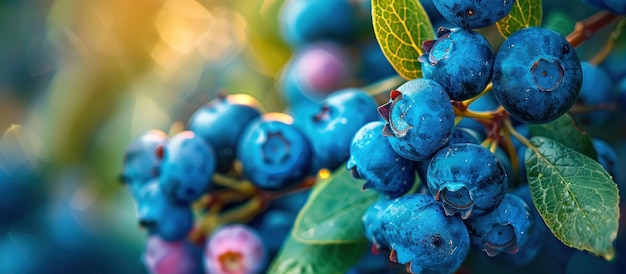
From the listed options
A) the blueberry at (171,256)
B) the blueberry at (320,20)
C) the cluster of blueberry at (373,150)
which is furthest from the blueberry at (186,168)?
the blueberry at (320,20)

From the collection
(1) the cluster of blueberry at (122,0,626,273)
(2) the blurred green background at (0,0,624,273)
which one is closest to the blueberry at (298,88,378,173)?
(1) the cluster of blueberry at (122,0,626,273)

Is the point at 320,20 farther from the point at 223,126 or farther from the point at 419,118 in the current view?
the point at 419,118

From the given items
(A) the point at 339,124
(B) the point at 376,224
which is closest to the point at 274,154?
(A) the point at 339,124

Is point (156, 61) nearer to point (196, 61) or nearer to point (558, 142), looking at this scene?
point (196, 61)

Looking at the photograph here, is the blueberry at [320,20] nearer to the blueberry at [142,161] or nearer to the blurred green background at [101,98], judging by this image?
the blurred green background at [101,98]

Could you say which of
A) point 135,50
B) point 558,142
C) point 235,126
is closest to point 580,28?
point 558,142
